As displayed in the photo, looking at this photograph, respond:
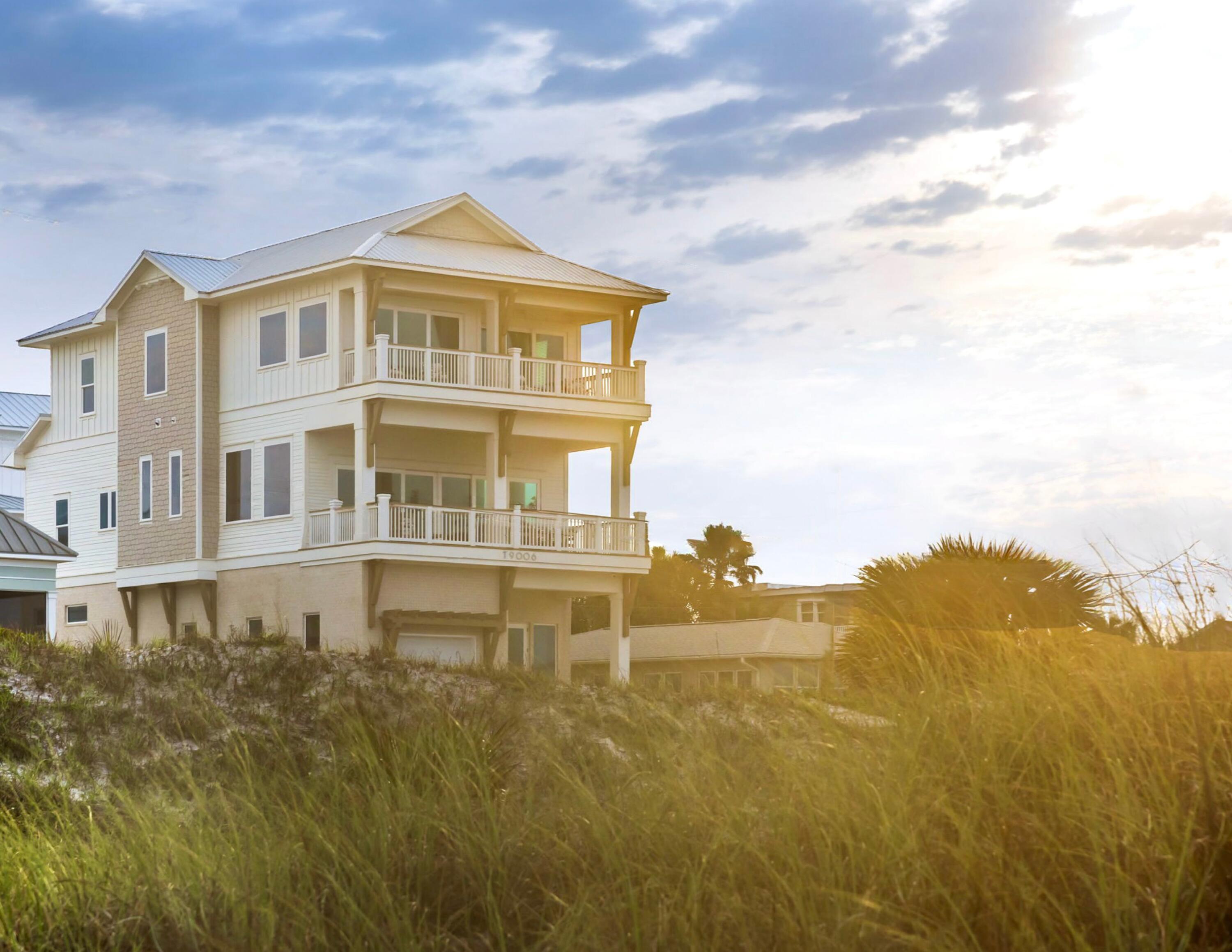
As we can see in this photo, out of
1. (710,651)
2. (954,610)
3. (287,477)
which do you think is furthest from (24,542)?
A: (710,651)

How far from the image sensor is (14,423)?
2530 inches

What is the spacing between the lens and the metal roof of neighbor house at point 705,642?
5378 centimetres

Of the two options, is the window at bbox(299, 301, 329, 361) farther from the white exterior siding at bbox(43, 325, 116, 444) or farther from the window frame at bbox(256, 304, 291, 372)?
the white exterior siding at bbox(43, 325, 116, 444)

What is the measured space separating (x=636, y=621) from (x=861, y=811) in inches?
2397

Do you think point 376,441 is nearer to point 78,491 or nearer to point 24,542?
point 24,542

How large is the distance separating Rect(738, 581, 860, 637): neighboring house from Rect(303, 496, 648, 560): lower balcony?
17.9 meters

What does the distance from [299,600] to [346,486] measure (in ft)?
10.1

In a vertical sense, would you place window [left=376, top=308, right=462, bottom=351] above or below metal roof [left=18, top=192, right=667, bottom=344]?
below

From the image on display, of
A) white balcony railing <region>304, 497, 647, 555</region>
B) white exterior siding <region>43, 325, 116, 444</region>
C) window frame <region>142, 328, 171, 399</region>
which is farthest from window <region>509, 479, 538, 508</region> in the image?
white exterior siding <region>43, 325, 116, 444</region>

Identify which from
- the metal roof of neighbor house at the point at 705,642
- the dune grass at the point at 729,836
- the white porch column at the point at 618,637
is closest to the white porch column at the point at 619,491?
the white porch column at the point at 618,637

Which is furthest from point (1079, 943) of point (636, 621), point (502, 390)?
point (636, 621)

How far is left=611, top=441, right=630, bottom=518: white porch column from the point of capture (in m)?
38.6

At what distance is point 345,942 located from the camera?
660 centimetres

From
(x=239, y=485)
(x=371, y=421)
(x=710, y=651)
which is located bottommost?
(x=710, y=651)
